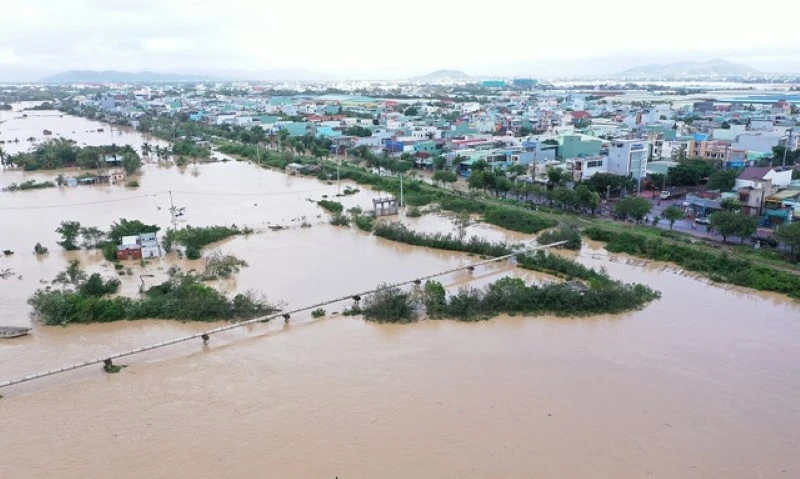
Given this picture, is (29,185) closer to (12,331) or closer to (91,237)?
(91,237)

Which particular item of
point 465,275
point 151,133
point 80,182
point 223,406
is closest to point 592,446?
point 223,406

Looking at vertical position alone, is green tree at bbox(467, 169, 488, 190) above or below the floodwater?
above

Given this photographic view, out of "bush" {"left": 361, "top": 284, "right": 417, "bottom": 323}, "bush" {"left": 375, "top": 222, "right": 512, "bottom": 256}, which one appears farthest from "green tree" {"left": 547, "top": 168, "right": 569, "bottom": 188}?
"bush" {"left": 361, "top": 284, "right": 417, "bottom": 323}

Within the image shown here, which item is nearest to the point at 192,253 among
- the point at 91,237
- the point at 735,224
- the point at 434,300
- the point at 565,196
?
the point at 91,237

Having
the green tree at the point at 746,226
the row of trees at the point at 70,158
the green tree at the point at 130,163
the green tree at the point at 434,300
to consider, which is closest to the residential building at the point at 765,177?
the green tree at the point at 746,226

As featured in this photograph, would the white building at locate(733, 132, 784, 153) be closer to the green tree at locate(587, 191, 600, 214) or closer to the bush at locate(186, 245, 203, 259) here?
the green tree at locate(587, 191, 600, 214)
